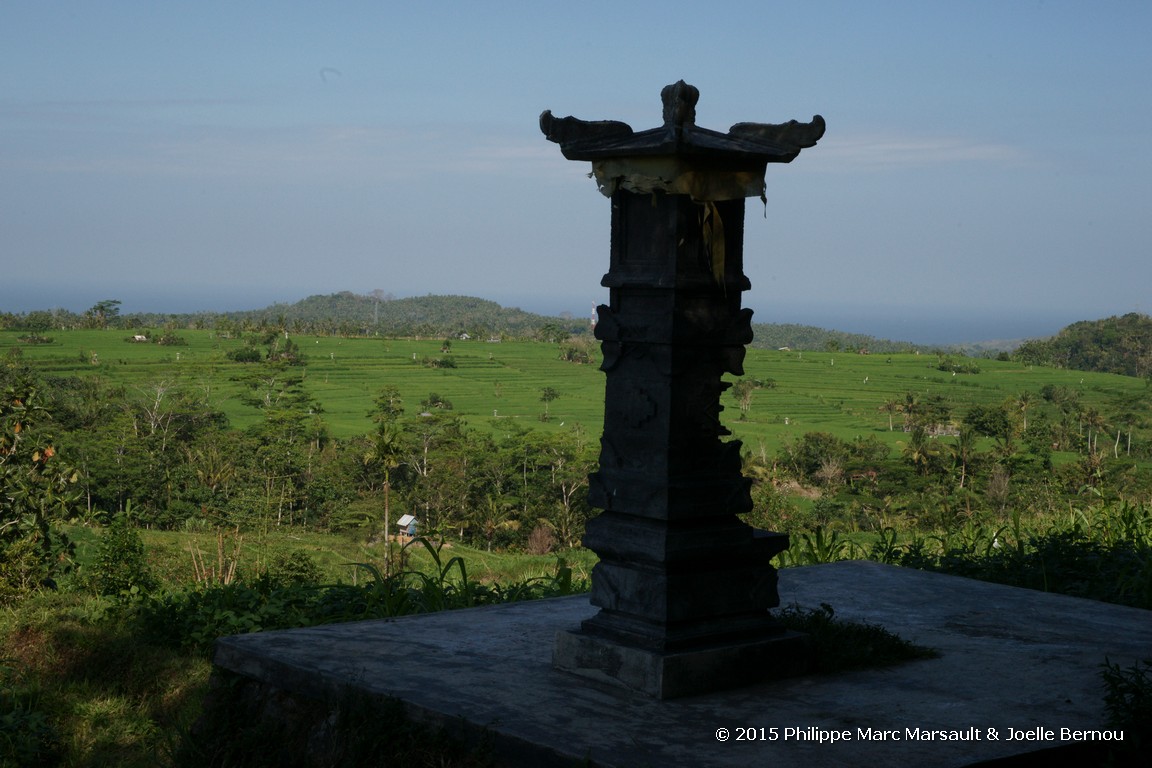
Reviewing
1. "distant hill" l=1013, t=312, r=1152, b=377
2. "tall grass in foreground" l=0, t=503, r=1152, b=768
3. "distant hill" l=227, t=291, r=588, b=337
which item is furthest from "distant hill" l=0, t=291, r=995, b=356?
"tall grass in foreground" l=0, t=503, r=1152, b=768

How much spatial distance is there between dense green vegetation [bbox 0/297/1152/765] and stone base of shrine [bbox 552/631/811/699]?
1.08 meters

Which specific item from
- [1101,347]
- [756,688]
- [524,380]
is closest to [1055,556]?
[756,688]

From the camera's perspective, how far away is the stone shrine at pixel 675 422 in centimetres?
370

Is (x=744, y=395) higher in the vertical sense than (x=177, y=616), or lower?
lower

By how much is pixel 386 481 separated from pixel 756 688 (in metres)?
6.79

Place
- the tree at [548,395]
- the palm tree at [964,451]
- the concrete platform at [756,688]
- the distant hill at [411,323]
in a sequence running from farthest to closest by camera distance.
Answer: the distant hill at [411,323]
the tree at [548,395]
the palm tree at [964,451]
the concrete platform at [756,688]

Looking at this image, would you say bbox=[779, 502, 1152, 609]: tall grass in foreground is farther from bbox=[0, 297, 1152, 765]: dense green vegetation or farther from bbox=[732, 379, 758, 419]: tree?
bbox=[732, 379, 758, 419]: tree

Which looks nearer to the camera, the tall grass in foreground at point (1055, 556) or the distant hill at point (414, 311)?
the tall grass in foreground at point (1055, 556)

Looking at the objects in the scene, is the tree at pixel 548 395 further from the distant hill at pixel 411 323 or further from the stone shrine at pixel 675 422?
the stone shrine at pixel 675 422

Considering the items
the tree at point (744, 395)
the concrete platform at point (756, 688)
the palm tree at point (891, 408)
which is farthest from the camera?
the tree at point (744, 395)

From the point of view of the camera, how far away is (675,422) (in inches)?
148

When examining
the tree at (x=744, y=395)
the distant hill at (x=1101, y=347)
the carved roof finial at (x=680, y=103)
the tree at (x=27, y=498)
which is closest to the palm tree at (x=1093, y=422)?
the distant hill at (x=1101, y=347)

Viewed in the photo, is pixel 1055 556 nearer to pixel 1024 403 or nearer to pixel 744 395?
pixel 1024 403

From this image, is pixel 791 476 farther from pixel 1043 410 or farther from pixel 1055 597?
pixel 1055 597
